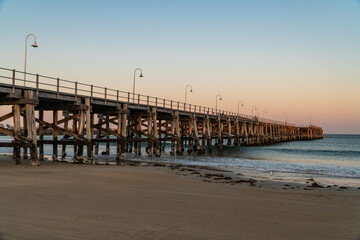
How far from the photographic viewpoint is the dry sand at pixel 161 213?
551cm

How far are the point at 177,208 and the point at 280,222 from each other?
2.26 m

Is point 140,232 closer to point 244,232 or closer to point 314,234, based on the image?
point 244,232

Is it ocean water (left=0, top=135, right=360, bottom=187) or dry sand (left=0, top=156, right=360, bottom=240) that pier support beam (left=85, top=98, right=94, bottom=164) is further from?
dry sand (left=0, top=156, right=360, bottom=240)

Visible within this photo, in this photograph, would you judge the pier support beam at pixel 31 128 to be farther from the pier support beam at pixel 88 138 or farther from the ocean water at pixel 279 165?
the ocean water at pixel 279 165

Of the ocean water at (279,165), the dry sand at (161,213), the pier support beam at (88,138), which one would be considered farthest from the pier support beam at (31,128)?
the ocean water at (279,165)

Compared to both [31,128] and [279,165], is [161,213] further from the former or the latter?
[279,165]

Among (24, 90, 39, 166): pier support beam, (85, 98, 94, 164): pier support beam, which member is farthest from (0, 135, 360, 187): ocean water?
(24, 90, 39, 166): pier support beam

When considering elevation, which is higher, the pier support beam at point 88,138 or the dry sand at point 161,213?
the pier support beam at point 88,138

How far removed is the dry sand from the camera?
5.51m

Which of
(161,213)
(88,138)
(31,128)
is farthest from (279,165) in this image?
(161,213)

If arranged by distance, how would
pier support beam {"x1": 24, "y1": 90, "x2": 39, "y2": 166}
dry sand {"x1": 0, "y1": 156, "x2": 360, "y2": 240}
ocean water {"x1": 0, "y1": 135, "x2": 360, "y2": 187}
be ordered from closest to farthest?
dry sand {"x1": 0, "y1": 156, "x2": 360, "y2": 240}
pier support beam {"x1": 24, "y1": 90, "x2": 39, "y2": 166}
ocean water {"x1": 0, "y1": 135, "x2": 360, "y2": 187}

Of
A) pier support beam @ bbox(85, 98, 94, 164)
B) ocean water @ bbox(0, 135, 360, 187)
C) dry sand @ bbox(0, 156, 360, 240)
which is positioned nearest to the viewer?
dry sand @ bbox(0, 156, 360, 240)

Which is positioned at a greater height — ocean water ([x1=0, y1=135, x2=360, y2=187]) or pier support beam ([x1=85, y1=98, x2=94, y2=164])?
pier support beam ([x1=85, y1=98, x2=94, y2=164])

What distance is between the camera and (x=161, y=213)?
22.8 feet
